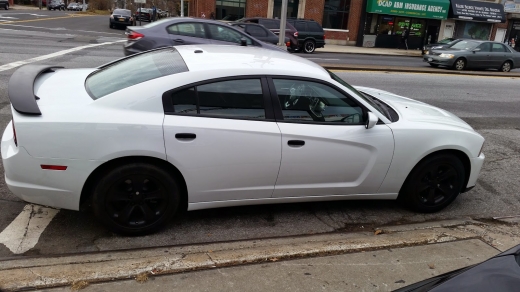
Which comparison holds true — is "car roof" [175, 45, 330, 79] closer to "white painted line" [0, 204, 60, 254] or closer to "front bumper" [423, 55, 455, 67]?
"white painted line" [0, 204, 60, 254]

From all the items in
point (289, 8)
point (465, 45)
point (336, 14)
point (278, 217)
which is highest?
point (289, 8)

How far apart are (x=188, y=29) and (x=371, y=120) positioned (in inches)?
315

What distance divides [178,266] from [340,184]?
1.71 metres

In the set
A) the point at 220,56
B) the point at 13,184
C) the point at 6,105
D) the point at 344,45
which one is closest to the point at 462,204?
the point at 220,56

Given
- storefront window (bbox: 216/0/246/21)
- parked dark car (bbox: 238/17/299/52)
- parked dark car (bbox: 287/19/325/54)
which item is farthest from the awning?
parked dark car (bbox: 238/17/299/52)

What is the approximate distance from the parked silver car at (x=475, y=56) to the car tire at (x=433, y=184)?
641 inches

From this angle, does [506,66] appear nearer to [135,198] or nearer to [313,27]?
[313,27]

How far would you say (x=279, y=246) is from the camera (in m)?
3.68

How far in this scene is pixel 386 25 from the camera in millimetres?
35000

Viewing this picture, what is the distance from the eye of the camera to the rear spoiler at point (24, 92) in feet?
11.1

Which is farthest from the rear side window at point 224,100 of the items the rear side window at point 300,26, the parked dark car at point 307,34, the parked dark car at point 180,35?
the rear side window at point 300,26

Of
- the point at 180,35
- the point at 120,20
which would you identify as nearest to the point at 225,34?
the point at 180,35

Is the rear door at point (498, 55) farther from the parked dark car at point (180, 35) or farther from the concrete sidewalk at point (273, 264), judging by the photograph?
the concrete sidewalk at point (273, 264)

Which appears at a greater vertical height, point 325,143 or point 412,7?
point 412,7
